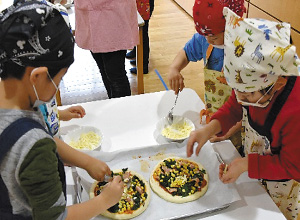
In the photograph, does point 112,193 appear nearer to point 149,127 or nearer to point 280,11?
point 149,127

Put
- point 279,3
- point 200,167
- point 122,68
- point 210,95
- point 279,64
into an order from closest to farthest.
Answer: point 279,64 < point 200,167 < point 210,95 < point 122,68 < point 279,3

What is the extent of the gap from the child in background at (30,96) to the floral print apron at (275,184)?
697 millimetres

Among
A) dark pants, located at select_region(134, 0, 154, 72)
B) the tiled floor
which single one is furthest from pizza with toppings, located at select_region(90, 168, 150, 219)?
dark pants, located at select_region(134, 0, 154, 72)

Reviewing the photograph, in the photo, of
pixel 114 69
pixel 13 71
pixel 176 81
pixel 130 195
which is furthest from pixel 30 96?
pixel 114 69

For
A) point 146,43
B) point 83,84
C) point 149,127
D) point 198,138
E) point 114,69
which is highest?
point 198,138

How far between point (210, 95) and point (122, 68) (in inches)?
29.6

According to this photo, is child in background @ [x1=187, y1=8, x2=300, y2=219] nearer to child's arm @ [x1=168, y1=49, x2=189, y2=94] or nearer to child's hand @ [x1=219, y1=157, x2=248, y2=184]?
child's hand @ [x1=219, y1=157, x2=248, y2=184]

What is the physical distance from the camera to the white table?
A: 3.39 ft

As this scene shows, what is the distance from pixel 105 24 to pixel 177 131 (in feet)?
2.89

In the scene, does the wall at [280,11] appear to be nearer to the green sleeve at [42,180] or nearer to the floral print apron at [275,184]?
the floral print apron at [275,184]

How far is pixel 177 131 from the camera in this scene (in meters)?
1.36

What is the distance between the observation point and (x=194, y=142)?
47.2 inches

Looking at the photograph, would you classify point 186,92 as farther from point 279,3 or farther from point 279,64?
point 279,3

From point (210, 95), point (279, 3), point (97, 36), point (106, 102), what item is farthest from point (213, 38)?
point (279, 3)
